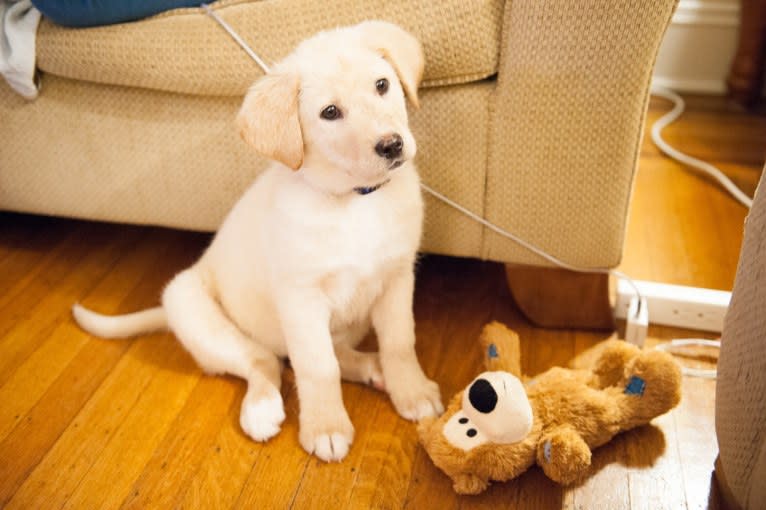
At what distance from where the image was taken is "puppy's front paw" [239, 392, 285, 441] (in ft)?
4.44

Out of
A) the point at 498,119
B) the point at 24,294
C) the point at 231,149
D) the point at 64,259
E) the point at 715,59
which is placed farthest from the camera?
the point at 715,59

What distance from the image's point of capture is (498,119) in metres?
1.38

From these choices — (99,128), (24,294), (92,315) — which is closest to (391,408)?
(92,315)

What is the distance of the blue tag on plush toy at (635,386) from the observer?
4.15 ft

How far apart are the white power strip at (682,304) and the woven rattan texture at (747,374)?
49cm

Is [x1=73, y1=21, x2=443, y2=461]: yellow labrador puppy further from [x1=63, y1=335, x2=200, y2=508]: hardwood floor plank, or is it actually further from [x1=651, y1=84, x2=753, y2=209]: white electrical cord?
[x1=651, y1=84, x2=753, y2=209]: white electrical cord

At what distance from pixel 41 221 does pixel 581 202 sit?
1.60 meters

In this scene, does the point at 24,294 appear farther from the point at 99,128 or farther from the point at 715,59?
the point at 715,59

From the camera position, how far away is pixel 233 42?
1.40 meters

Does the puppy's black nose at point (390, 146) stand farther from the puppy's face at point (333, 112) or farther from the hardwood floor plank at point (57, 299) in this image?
the hardwood floor plank at point (57, 299)

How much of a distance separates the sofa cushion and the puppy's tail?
0.52 m

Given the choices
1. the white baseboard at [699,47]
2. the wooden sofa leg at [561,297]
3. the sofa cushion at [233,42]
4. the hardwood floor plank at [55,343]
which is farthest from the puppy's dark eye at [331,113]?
the white baseboard at [699,47]

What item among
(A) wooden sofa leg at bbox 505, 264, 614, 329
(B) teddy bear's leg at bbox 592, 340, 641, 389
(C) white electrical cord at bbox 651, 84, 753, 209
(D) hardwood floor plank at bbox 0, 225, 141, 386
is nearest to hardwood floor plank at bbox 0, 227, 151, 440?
(D) hardwood floor plank at bbox 0, 225, 141, 386

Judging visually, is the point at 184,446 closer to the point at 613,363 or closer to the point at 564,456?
the point at 564,456
